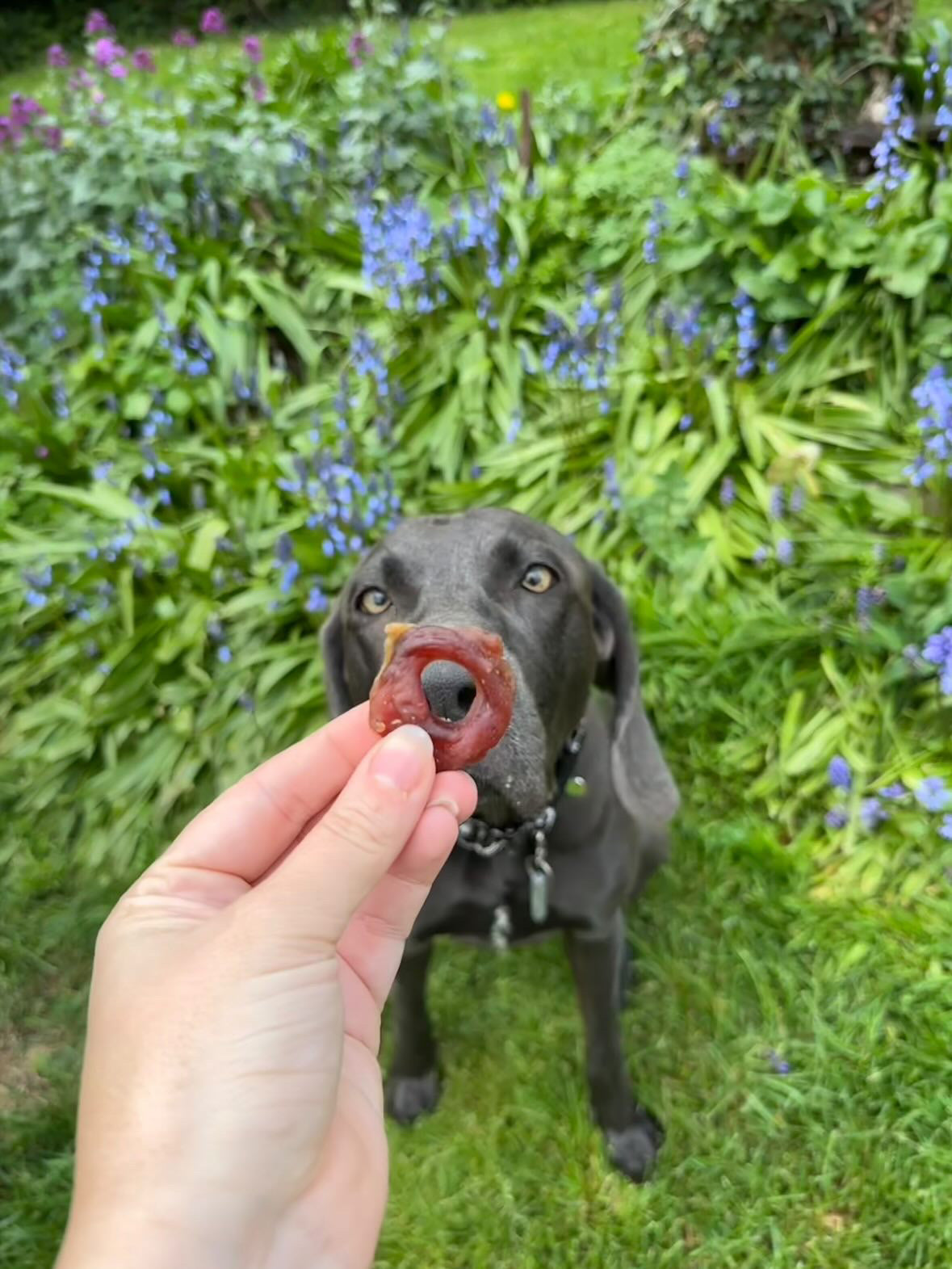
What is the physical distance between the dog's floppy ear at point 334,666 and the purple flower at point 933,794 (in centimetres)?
172

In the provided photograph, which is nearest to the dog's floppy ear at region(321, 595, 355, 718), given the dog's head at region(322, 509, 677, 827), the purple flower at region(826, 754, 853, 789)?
the dog's head at region(322, 509, 677, 827)

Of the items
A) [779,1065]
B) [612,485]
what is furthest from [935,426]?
[779,1065]

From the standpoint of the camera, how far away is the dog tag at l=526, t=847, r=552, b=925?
2.14m

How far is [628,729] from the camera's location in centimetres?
230

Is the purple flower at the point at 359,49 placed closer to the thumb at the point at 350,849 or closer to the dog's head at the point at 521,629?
the dog's head at the point at 521,629

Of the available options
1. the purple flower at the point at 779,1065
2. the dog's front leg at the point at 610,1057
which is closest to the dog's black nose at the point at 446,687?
the dog's front leg at the point at 610,1057

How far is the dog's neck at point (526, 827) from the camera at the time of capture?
6.61 feet

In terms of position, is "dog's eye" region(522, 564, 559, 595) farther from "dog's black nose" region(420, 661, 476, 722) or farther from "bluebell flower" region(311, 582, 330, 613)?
"bluebell flower" region(311, 582, 330, 613)

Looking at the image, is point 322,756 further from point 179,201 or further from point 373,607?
point 179,201

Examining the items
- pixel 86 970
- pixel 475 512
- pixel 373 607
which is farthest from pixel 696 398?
pixel 86 970

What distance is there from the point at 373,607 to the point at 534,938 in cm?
98

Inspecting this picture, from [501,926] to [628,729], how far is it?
1.87 ft

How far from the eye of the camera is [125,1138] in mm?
1183

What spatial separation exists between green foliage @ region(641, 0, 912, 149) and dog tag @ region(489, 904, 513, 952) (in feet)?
12.4
